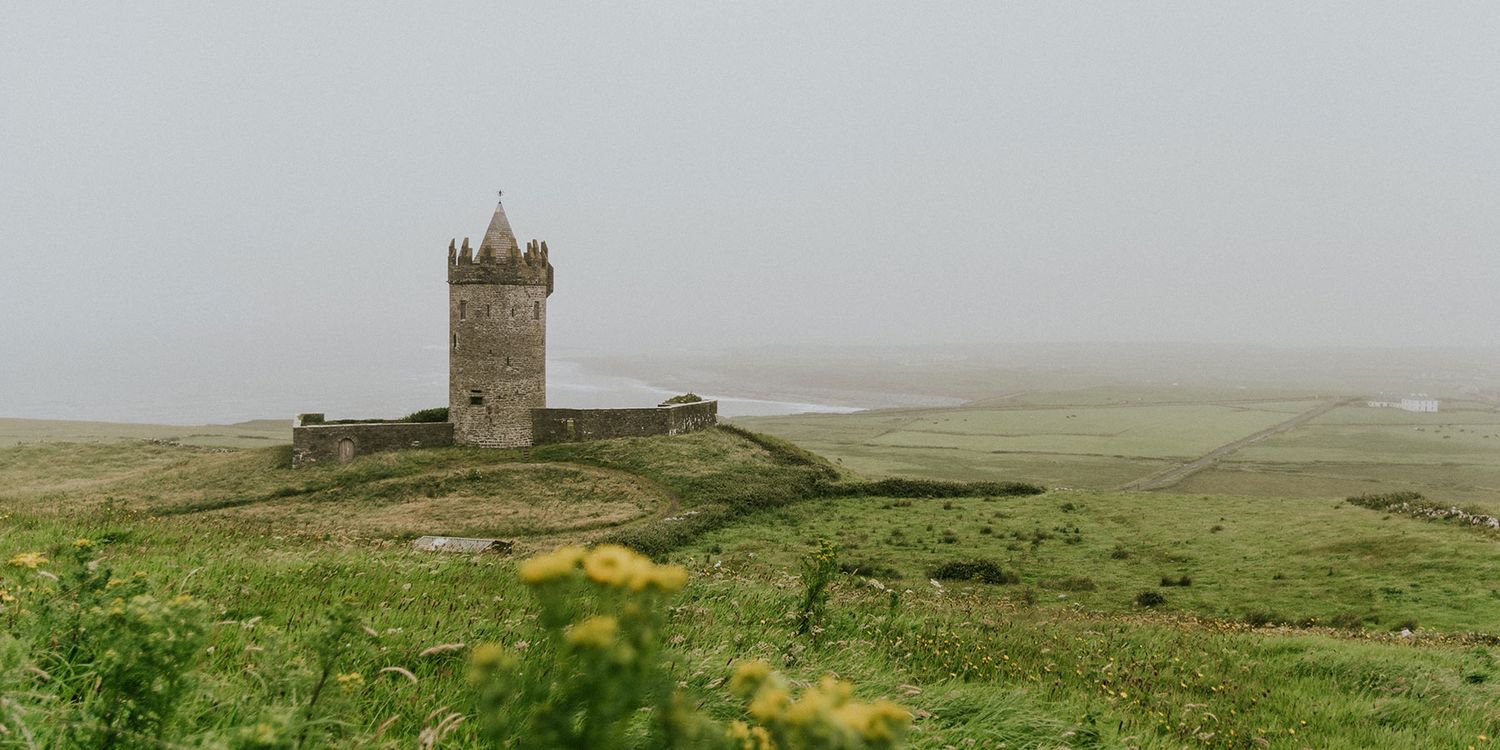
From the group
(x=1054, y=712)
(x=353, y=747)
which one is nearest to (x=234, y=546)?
(x=353, y=747)

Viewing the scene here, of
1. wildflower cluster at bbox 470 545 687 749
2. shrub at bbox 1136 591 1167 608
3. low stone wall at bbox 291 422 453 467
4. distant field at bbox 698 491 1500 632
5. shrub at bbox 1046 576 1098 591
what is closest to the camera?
wildflower cluster at bbox 470 545 687 749

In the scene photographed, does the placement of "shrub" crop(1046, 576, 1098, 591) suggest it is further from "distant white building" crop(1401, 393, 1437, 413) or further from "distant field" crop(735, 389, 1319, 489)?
"distant white building" crop(1401, 393, 1437, 413)

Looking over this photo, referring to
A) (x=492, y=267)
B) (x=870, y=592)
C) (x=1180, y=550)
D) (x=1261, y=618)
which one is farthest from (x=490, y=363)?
(x=1261, y=618)

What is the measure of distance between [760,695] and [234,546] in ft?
39.6

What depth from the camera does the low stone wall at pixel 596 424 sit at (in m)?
41.8

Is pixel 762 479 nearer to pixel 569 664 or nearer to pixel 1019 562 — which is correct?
pixel 1019 562

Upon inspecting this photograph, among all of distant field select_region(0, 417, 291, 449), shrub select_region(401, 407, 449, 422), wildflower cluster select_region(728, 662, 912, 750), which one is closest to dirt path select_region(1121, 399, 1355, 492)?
shrub select_region(401, 407, 449, 422)

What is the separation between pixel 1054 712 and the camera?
6340mm

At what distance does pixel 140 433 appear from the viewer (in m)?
80.2

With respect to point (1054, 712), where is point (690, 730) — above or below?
above

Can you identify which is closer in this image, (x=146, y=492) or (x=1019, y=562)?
(x=1019, y=562)

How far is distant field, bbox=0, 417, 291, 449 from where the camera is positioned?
71.8 meters

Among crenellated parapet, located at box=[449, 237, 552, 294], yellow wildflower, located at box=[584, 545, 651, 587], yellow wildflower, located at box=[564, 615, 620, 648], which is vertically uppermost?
crenellated parapet, located at box=[449, 237, 552, 294]

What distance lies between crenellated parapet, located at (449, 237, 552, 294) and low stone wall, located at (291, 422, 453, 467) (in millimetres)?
7600
